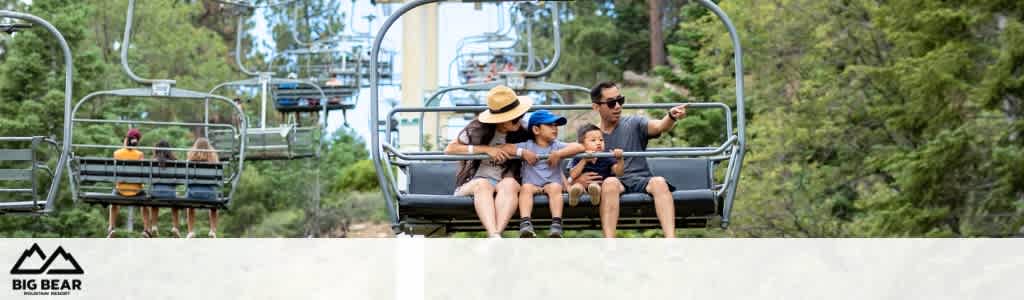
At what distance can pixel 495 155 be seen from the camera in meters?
10.6

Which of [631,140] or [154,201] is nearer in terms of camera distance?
[631,140]

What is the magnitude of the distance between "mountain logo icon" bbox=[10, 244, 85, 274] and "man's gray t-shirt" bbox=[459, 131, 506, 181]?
2691 mm

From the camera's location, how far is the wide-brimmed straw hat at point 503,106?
10.6m

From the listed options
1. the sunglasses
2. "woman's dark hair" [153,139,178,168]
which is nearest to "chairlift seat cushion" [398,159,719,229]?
the sunglasses

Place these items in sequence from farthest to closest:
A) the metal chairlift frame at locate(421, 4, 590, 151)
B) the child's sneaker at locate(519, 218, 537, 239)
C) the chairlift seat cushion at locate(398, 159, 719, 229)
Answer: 1. the metal chairlift frame at locate(421, 4, 590, 151)
2. the chairlift seat cushion at locate(398, 159, 719, 229)
3. the child's sneaker at locate(519, 218, 537, 239)

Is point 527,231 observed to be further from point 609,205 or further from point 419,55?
point 419,55

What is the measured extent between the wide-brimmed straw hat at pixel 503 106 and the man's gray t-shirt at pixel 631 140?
606 millimetres

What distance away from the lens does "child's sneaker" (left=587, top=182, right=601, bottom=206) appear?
10.5m

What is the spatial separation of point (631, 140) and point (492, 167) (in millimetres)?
804

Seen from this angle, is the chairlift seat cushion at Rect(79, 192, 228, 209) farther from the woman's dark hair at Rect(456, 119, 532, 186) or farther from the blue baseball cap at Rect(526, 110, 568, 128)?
the blue baseball cap at Rect(526, 110, 568, 128)

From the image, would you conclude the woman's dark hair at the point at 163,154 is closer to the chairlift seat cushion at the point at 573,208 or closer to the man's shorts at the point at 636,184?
the chairlift seat cushion at the point at 573,208

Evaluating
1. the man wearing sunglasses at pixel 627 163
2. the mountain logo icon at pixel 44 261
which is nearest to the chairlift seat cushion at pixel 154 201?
the man wearing sunglasses at pixel 627 163

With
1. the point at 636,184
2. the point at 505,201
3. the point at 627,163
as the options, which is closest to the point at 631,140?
the point at 627,163

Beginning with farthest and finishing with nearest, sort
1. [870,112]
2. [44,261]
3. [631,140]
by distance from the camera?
[870,112], [631,140], [44,261]
